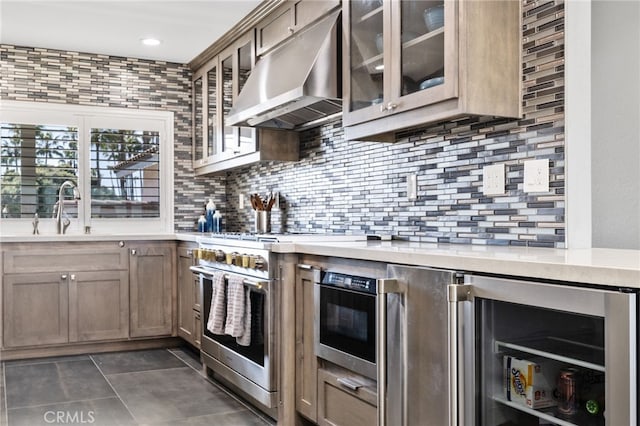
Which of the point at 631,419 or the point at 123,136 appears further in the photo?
the point at 123,136

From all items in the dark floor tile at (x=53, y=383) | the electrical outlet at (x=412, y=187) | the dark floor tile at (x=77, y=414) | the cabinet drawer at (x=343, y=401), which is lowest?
the dark floor tile at (x=53, y=383)

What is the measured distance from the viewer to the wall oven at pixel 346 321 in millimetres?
2398

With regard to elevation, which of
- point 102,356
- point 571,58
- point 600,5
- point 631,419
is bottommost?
point 102,356

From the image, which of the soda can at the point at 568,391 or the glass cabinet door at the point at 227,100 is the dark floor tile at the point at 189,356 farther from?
the soda can at the point at 568,391

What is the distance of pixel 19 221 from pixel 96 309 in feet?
3.16

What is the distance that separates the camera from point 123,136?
17.4ft

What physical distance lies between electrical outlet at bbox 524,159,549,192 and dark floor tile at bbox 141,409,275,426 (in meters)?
1.73

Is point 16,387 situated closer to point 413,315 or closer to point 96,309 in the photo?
point 96,309

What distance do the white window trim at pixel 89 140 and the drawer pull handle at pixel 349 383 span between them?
10.4 ft

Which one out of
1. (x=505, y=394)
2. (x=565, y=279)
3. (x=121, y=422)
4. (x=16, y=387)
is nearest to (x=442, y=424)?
(x=505, y=394)

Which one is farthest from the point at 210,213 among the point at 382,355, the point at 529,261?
the point at 529,261

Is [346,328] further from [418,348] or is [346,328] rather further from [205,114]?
[205,114]

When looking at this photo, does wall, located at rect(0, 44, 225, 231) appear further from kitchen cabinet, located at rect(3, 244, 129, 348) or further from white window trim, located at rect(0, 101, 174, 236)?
kitchen cabinet, located at rect(3, 244, 129, 348)

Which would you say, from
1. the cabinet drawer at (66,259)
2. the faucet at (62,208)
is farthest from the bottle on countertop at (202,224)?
the faucet at (62,208)
